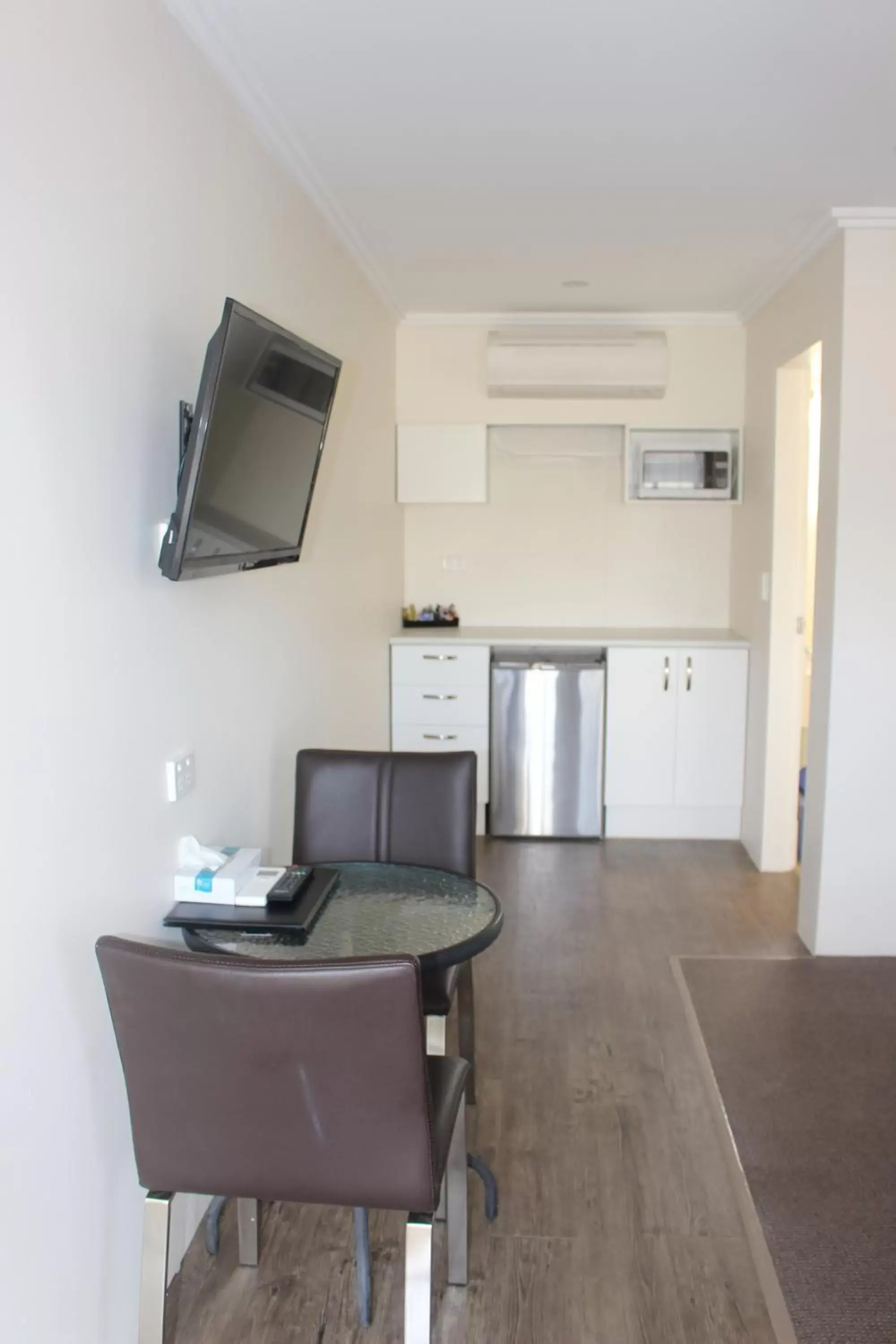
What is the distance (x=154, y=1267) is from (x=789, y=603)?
362 cm

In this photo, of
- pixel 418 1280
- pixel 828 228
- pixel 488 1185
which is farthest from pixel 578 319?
pixel 418 1280

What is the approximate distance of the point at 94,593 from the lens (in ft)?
5.73

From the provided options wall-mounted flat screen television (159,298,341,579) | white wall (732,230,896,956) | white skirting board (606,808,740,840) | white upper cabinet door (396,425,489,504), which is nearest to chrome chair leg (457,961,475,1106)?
wall-mounted flat screen television (159,298,341,579)

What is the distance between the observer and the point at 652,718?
4.93 meters

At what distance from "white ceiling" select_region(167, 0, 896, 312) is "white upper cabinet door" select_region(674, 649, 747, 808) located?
175 centimetres

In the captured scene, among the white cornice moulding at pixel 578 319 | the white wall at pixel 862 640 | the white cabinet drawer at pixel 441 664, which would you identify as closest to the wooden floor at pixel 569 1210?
the white wall at pixel 862 640

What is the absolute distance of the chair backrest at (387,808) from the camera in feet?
8.72

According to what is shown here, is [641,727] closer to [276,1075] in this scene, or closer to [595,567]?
[595,567]

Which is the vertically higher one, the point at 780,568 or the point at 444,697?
the point at 780,568

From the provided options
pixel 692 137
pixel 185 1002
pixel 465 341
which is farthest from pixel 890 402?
pixel 185 1002

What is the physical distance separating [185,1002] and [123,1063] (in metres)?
0.19

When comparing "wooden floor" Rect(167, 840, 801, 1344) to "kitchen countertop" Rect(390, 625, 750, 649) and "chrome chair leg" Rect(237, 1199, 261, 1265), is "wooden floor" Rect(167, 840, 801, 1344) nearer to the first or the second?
"chrome chair leg" Rect(237, 1199, 261, 1265)

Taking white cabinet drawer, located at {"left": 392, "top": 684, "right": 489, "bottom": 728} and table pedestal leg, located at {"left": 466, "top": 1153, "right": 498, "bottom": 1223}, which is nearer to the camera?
table pedestal leg, located at {"left": 466, "top": 1153, "right": 498, "bottom": 1223}

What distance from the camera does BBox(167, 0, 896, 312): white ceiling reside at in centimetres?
214
